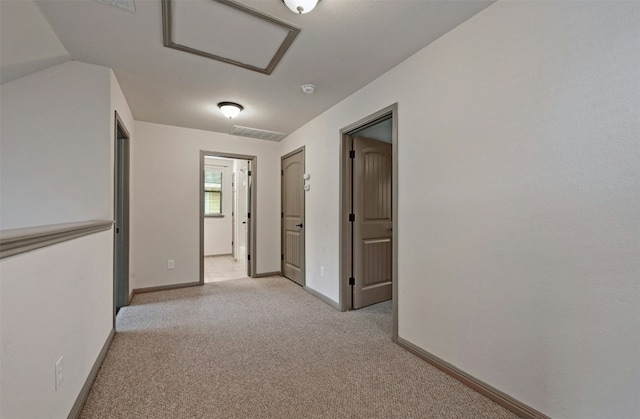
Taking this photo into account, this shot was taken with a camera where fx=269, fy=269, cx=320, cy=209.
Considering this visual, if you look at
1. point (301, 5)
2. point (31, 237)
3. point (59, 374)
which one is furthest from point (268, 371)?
point (301, 5)

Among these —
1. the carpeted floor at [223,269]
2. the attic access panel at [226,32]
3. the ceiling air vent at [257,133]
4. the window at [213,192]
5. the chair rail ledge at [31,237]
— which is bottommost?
the carpeted floor at [223,269]

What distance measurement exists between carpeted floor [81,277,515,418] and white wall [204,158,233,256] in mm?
3728

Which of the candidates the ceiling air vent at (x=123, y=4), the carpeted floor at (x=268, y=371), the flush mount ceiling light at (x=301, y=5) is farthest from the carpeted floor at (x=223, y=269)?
the flush mount ceiling light at (x=301, y=5)

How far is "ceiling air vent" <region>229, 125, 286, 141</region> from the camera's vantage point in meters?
4.05

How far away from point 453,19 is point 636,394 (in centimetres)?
219

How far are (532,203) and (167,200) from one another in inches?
162

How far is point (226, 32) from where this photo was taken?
1.87 metres

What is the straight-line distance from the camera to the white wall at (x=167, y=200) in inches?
145

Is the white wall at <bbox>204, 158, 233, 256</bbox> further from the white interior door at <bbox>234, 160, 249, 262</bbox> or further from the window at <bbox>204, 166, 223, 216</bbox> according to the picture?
the white interior door at <bbox>234, 160, 249, 262</bbox>

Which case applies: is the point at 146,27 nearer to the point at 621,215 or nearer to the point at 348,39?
the point at 348,39

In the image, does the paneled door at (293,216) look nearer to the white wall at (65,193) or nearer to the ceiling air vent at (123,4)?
the white wall at (65,193)

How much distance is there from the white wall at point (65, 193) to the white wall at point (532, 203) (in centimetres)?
221

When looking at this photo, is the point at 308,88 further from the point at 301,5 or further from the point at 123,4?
the point at 123,4

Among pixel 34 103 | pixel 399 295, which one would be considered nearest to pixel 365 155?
pixel 399 295
